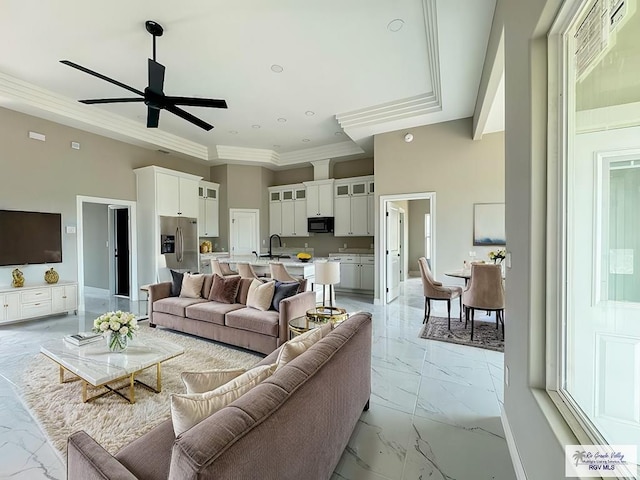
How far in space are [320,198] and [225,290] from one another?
423 cm

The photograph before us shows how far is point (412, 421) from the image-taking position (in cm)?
209

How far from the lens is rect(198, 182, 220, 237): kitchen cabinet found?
23.9 ft

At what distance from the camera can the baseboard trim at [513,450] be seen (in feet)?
5.00

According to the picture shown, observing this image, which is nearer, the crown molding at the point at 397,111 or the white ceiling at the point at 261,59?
the white ceiling at the point at 261,59

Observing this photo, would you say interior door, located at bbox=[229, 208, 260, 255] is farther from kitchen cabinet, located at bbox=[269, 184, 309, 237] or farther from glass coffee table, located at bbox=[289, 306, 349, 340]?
glass coffee table, located at bbox=[289, 306, 349, 340]

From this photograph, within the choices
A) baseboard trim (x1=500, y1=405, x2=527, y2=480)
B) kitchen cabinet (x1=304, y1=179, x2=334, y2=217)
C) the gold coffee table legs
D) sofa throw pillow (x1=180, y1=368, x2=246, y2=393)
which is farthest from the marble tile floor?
kitchen cabinet (x1=304, y1=179, x2=334, y2=217)

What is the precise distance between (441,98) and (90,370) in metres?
5.19

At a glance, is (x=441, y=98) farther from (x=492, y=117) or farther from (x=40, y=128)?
(x=40, y=128)

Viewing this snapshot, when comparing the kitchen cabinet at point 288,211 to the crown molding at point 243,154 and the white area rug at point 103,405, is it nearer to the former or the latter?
the crown molding at point 243,154

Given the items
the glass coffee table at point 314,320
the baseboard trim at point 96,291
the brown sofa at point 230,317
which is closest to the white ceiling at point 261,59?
the brown sofa at point 230,317

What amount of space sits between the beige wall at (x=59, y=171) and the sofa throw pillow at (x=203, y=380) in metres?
5.35

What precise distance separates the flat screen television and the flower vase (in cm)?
355

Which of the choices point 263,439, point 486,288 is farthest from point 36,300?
point 486,288

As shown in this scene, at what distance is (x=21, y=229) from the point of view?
4500 mm
